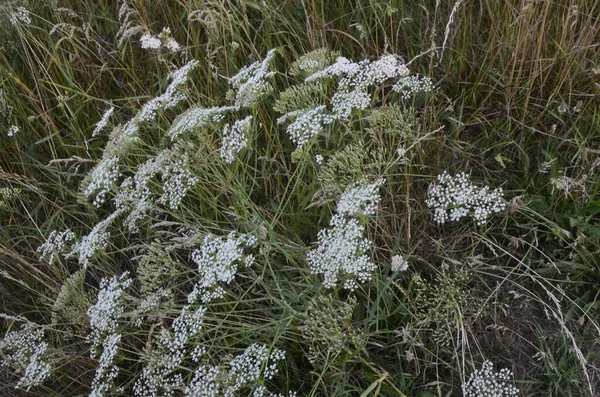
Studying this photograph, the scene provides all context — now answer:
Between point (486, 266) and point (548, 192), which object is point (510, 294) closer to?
point (486, 266)

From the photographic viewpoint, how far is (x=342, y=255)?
211cm

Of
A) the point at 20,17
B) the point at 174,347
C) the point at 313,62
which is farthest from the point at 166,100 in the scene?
the point at 20,17

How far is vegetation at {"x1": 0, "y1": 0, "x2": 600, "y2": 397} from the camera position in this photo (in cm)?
228

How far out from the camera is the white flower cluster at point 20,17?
10.6ft

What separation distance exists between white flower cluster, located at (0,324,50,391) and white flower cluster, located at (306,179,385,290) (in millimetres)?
1132

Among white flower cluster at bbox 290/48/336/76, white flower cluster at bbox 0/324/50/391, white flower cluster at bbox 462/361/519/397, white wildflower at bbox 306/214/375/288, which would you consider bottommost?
white flower cluster at bbox 462/361/519/397

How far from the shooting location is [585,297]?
8.06 feet

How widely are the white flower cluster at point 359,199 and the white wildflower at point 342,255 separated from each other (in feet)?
0.14

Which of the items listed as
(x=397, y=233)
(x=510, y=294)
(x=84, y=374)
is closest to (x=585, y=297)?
(x=510, y=294)

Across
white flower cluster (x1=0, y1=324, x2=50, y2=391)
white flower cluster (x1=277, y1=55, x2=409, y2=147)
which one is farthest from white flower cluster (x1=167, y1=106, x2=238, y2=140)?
white flower cluster (x1=0, y1=324, x2=50, y2=391)

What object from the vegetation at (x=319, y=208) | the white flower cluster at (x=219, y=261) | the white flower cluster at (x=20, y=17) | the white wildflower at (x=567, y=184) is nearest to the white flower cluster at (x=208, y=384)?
the vegetation at (x=319, y=208)

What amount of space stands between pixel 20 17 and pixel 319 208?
6.36 ft

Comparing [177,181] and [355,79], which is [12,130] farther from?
[355,79]

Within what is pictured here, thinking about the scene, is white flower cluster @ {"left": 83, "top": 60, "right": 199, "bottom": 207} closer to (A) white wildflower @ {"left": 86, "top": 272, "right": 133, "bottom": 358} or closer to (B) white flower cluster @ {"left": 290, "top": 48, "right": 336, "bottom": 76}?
(A) white wildflower @ {"left": 86, "top": 272, "right": 133, "bottom": 358}
